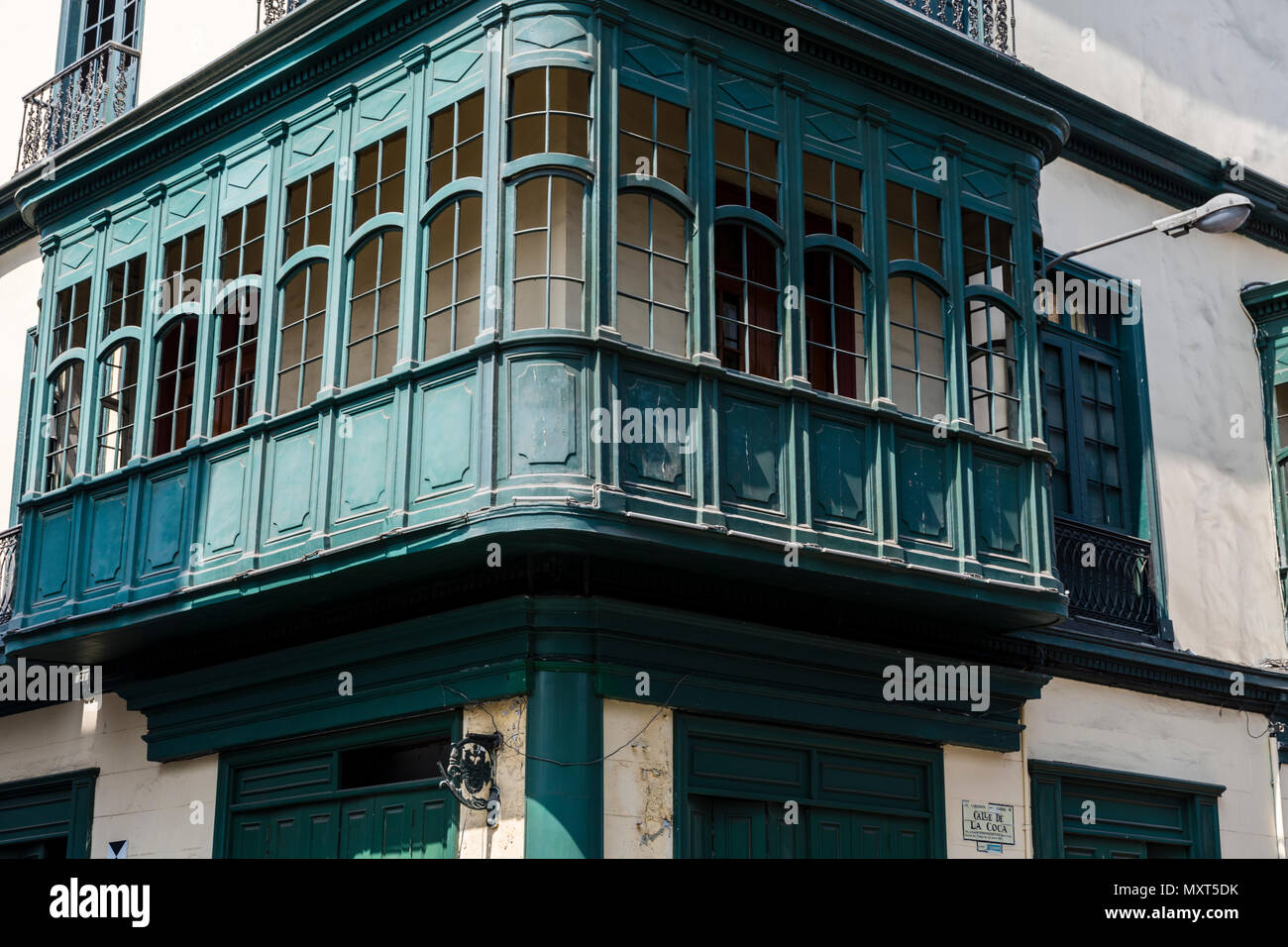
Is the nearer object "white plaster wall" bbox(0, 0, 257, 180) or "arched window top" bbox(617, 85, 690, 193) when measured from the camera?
"arched window top" bbox(617, 85, 690, 193)

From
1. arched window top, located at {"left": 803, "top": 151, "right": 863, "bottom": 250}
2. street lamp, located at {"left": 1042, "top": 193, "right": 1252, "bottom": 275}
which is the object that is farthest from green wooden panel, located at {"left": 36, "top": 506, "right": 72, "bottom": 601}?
street lamp, located at {"left": 1042, "top": 193, "right": 1252, "bottom": 275}

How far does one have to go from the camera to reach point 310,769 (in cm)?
1212

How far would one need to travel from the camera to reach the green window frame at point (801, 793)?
36.1ft

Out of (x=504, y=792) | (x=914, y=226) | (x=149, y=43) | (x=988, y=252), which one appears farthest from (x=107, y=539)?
(x=988, y=252)

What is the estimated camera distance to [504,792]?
10.4m

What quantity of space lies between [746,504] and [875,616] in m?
1.78

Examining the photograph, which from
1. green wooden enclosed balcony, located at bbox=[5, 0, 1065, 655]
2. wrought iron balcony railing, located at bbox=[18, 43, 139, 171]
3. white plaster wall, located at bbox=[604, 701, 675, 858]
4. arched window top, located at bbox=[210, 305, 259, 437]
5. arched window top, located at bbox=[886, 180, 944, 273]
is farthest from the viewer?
wrought iron balcony railing, located at bbox=[18, 43, 139, 171]

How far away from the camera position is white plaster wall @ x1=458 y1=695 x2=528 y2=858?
1026 cm

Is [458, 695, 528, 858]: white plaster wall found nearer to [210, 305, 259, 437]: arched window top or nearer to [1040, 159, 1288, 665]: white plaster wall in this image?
[210, 305, 259, 437]: arched window top

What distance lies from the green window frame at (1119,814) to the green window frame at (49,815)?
25.5 feet

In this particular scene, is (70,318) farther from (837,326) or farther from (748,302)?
(837,326)

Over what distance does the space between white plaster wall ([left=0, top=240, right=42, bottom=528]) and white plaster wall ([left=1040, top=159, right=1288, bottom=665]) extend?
978 centimetres

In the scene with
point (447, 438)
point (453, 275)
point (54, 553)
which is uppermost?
point (453, 275)

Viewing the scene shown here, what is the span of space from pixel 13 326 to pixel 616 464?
29.7 ft
